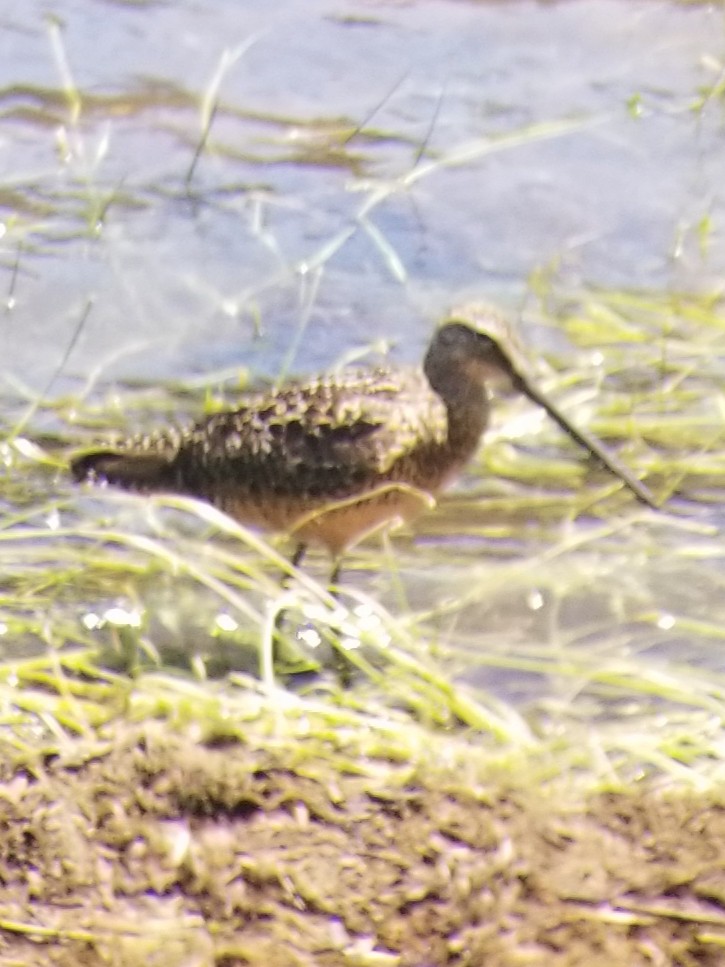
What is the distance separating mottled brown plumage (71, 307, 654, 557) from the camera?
4.07 meters

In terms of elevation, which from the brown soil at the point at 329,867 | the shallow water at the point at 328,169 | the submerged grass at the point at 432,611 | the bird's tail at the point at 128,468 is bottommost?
the brown soil at the point at 329,867

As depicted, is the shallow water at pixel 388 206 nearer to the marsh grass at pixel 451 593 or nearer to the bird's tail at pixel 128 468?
the marsh grass at pixel 451 593

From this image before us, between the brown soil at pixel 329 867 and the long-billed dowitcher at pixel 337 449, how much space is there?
2.88 ft

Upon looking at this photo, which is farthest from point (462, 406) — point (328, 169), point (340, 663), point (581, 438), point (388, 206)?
point (328, 169)

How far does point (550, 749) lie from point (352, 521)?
0.88 metres

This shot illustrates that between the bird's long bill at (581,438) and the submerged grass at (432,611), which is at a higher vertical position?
the bird's long bill at (581,438)

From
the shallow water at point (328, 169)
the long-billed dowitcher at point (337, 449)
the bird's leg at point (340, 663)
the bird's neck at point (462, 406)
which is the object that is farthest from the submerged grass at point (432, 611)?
the shallow water at point (328, 169)

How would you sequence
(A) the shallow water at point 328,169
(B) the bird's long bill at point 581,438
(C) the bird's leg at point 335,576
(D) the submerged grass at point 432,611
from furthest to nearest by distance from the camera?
(A) the shallow water at point 328,169, (B) the bird's long bill at point 581,438, (C) the bird's leg at point 335,576, (D) the submerged grass at point 432,611

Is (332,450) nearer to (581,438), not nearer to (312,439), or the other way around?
(312,439)

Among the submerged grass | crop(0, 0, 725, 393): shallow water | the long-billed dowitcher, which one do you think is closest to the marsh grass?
the submerged grass

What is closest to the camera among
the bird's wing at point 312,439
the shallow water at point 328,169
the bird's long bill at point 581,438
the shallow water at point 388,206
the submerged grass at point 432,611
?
the submerged grass at point 432,611

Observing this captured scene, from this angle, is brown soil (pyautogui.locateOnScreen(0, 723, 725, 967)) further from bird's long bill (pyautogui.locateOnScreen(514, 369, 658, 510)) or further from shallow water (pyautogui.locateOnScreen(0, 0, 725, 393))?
shallow water (pyautogui.locateOnScreen(0, 0, 725, 393))

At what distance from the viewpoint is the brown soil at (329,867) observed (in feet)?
9.63

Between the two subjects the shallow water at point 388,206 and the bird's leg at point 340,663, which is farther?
the shallow water at point 388,206
